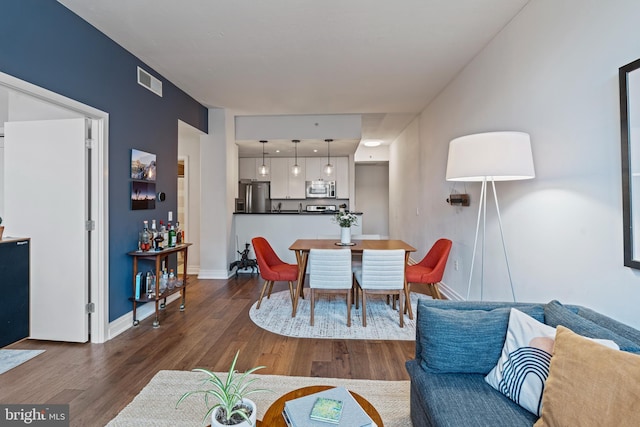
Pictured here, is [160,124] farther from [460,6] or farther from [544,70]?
[544,70]

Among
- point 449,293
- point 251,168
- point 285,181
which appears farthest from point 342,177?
point 449,293

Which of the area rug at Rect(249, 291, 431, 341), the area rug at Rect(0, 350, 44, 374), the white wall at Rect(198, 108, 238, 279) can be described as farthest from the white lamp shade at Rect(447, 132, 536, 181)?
the white wall at Rect(198, 108, 238, 279)

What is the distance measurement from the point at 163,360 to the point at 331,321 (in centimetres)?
161

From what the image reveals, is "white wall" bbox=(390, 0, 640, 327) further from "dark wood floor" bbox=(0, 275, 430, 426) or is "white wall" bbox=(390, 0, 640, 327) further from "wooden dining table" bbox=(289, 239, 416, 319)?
"dark wood floor" bbox=(0, 275, 430, 426)

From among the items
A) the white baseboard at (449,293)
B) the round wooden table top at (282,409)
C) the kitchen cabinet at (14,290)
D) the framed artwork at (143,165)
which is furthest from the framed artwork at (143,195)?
the white baseboard at (449,293)

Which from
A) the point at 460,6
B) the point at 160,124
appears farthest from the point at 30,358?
the point at 460,6

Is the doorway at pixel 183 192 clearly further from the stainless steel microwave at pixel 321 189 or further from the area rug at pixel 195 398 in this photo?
the area rug at pixel 195 398

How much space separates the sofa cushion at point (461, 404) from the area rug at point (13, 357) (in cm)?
299

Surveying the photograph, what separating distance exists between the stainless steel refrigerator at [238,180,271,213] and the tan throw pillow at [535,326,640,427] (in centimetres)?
628

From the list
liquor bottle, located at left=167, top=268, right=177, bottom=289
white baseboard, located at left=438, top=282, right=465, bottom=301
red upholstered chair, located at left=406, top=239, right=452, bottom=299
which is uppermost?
red upholstered chair, located at left=406, top=239, right=452, bottom=299

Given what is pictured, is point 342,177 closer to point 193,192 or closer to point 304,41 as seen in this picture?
point 193,192

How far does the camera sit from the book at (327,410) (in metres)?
1.11

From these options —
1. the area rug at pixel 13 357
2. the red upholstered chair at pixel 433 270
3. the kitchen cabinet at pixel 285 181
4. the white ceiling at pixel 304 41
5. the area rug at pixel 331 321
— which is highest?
the white ceiling at pixel 304 41

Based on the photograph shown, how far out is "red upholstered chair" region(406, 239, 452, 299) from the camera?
3299 millimetres
